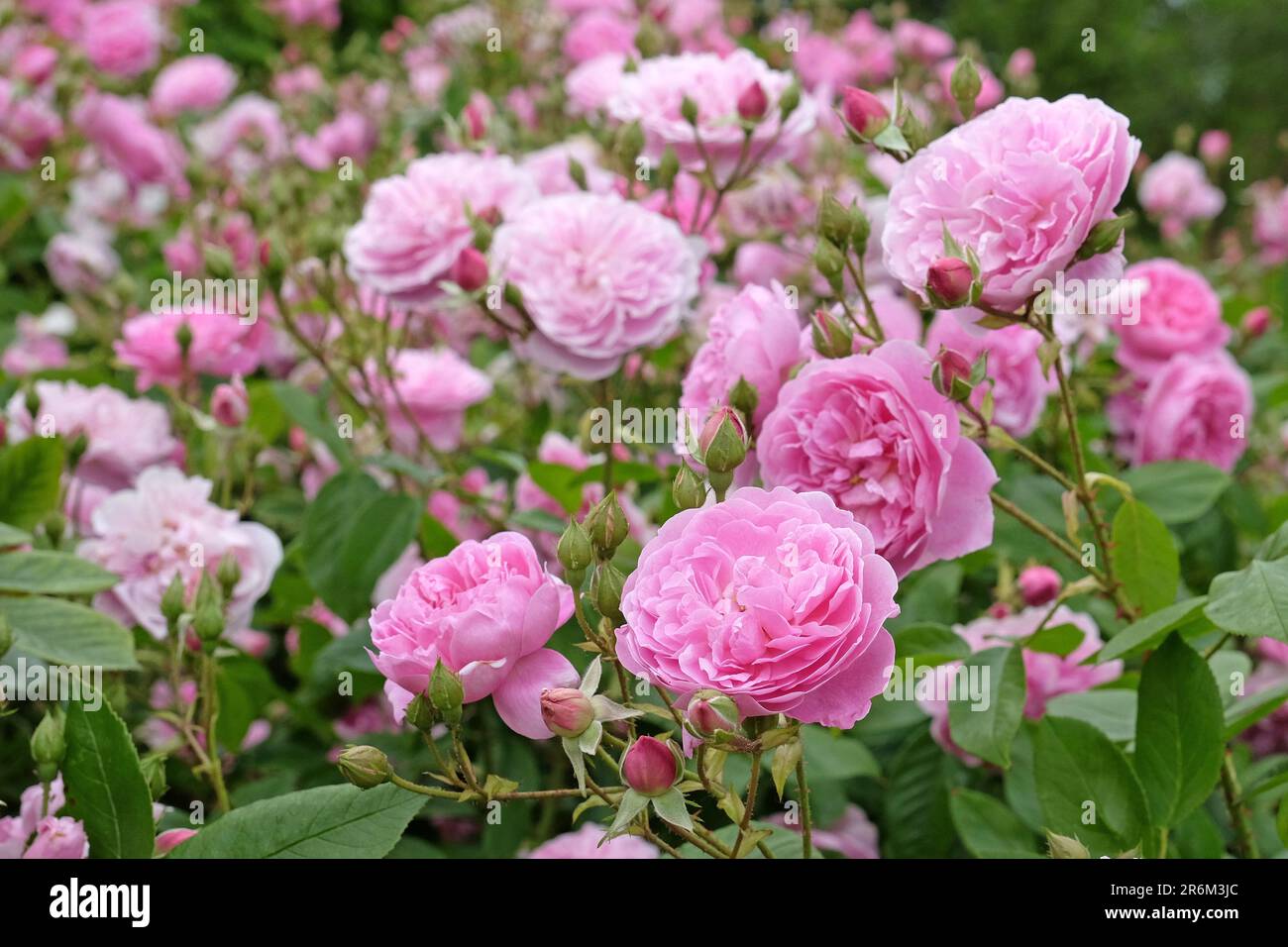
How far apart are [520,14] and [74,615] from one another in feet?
5.94

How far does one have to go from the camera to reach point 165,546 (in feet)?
3.36

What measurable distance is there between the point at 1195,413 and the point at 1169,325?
0.43 feet

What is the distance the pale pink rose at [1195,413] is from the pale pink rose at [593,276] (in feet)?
1.78

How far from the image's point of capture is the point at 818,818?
1014mm

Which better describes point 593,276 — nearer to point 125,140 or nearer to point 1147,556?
point 1147,556

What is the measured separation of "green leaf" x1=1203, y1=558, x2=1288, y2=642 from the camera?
62 cm

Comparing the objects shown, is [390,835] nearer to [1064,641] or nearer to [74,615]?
[74,615]

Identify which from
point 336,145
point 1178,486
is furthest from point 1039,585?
point 336,145

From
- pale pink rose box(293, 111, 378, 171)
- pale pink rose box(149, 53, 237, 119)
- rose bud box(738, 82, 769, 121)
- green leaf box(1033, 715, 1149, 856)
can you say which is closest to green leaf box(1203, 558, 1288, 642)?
green leaf box(1033, 715, 1149, 856)

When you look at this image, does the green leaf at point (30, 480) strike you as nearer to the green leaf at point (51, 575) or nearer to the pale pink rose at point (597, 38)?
the green leaf at point (51, 575)

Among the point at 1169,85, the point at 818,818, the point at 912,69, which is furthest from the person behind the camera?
the point at 1169,85

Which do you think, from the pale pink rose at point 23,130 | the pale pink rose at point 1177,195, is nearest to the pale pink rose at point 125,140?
the pale pink rose at point 23,130
